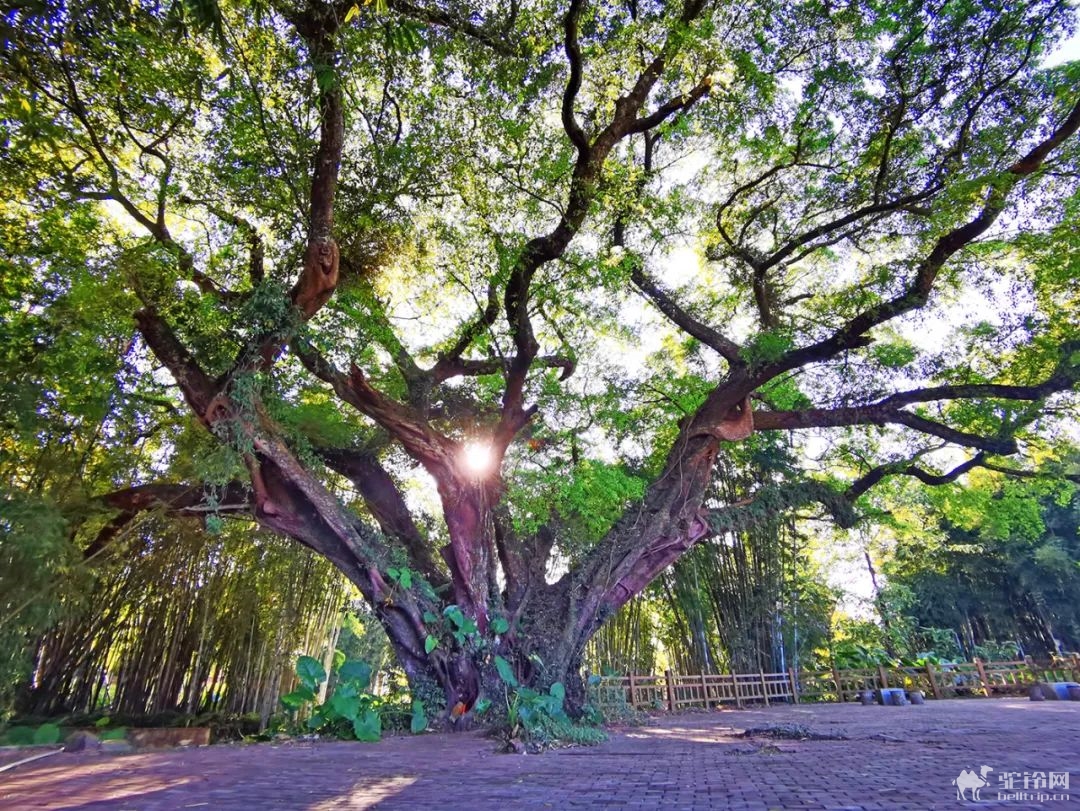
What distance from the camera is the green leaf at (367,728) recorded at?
5.74m

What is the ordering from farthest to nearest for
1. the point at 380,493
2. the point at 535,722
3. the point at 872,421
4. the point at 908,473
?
the point at 908,473 → the point at 380,493 → the point at 872,421 → the point at 535,722

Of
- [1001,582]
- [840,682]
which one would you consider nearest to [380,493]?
[840,682]

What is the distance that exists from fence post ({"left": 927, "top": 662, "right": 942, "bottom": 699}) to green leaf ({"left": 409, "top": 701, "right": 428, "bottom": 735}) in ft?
37.5

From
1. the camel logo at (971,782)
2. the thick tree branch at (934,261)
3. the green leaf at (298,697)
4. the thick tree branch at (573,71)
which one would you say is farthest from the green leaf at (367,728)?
the thick tree branch at (573,71)

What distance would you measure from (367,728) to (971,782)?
5.34 m

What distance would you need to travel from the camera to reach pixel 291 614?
28.6 feet

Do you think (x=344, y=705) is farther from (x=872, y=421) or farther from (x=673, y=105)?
(x=673, y=105)

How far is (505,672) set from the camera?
6.25 m

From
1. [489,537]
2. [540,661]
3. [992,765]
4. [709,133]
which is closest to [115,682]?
[489,537]

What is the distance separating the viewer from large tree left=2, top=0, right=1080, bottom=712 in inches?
211

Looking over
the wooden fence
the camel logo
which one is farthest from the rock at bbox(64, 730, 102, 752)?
the wooden fence

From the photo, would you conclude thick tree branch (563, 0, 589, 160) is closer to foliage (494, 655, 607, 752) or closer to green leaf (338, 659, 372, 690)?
foliage (494, 655, 607, 752)

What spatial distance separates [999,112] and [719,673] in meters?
10.4

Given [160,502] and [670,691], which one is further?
[670,691]
